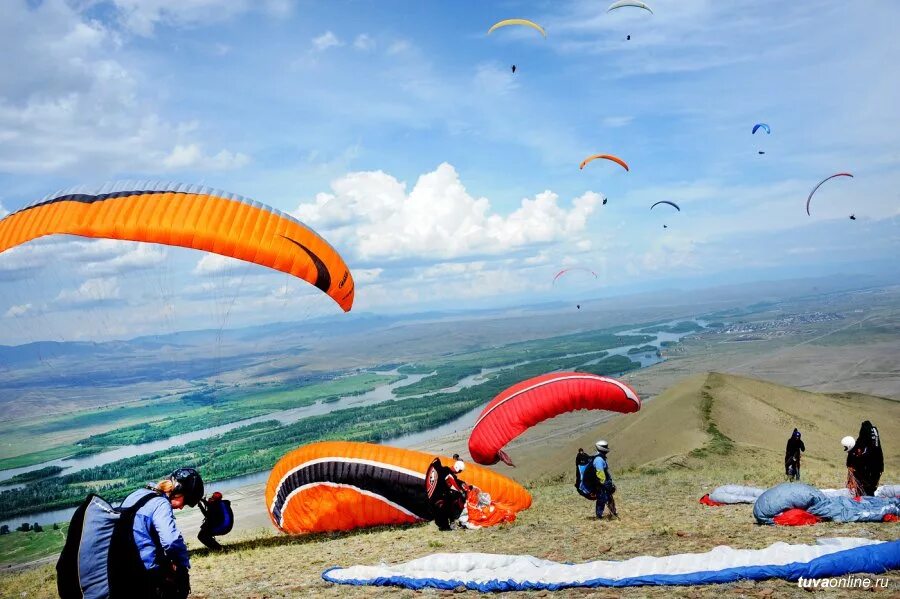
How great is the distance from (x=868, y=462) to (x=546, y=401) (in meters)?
7.18

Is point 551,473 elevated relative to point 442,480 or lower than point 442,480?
lower

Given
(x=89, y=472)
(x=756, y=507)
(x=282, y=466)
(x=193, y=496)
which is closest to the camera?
(x=193, y=496)

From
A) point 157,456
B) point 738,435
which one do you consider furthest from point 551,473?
point 157,456

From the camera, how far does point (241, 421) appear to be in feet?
354

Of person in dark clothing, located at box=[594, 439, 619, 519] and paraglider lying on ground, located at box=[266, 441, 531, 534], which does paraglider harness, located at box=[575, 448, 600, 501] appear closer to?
person in dark clothing, located at box=[594, 439, 619, 519]

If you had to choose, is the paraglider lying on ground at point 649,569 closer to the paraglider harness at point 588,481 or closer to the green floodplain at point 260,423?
the paraglider harness at point 588,481

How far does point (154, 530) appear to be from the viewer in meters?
4.63

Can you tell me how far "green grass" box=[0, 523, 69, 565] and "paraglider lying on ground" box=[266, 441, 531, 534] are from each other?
33524 mm

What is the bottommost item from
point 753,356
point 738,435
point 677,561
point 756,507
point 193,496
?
point 753,356

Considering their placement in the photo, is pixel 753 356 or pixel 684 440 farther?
pixel 753 356

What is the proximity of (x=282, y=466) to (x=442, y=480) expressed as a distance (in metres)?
5.04

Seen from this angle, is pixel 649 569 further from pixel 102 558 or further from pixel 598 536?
pixel 102 558

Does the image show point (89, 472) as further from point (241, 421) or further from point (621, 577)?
point (621, 577)

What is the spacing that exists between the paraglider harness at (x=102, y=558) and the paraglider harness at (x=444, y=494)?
7.40m
